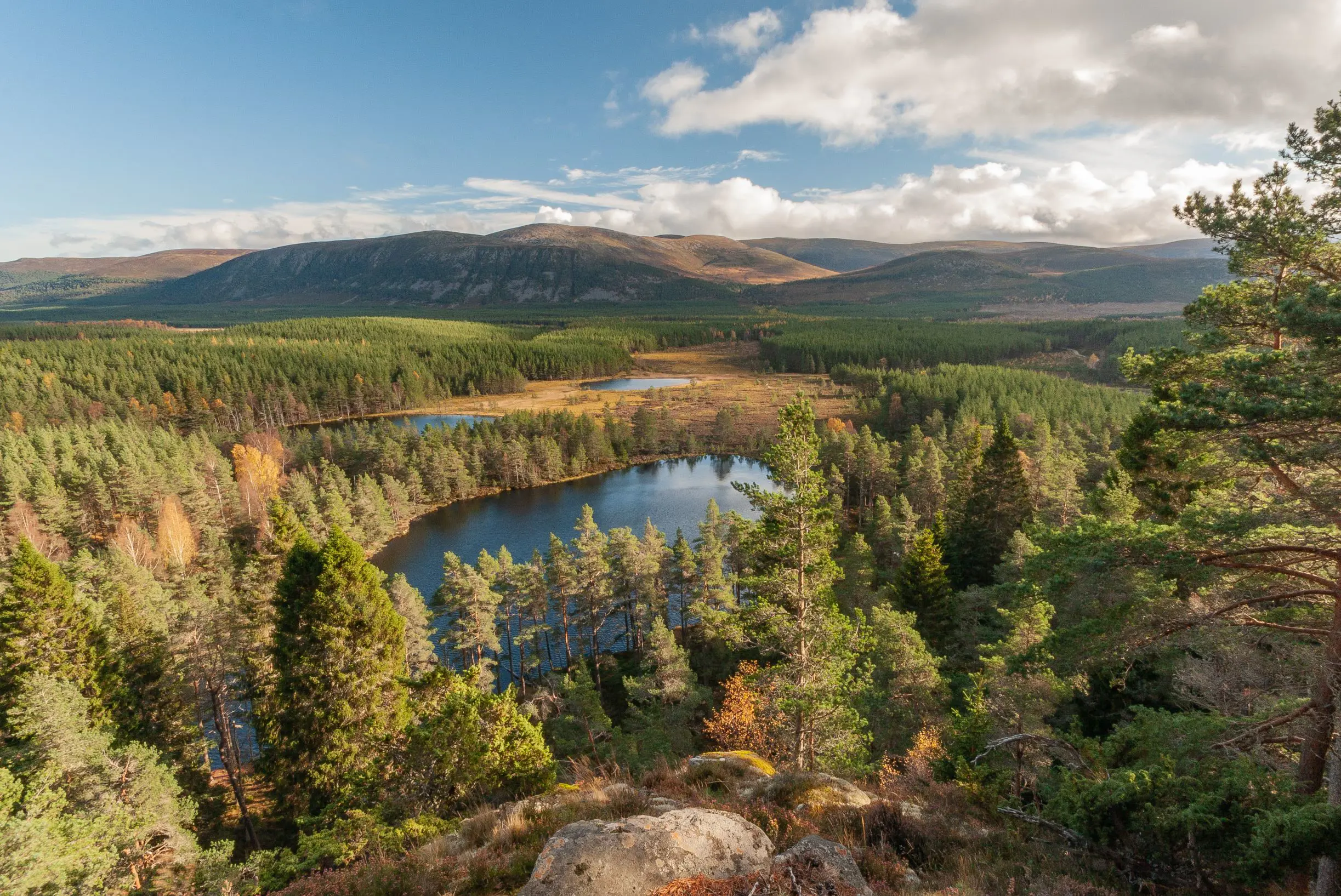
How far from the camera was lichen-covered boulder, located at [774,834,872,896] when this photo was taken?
26.7 feet

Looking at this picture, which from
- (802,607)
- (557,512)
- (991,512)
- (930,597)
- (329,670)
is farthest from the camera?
(557,512)

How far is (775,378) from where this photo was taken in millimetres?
198750

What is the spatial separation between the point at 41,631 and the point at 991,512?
56.5 metres

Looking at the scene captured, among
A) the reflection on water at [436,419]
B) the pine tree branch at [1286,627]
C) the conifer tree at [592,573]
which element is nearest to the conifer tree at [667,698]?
the conifer tree at [592,573]

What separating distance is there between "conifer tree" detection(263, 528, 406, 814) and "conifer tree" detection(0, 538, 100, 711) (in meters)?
7.83

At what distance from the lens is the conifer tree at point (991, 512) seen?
45.9 m

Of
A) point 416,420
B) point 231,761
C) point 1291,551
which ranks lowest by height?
point 231,761

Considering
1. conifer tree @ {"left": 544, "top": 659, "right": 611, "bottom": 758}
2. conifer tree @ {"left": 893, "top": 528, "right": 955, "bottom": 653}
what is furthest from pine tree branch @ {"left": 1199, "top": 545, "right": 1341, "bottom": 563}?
conifer tree @ {"left": 893, "top": 528, "right": 955, "bottom": 653}

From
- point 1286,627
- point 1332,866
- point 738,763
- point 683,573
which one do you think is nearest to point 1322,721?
point 1286,627

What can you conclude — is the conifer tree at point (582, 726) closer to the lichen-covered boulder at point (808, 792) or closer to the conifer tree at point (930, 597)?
the lichen-covered boulder at point (808, 792)

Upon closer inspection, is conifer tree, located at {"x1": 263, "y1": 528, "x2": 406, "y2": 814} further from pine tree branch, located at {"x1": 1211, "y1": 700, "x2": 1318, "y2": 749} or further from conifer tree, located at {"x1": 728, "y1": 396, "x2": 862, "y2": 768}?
pine tree branch, located at {"x1": 1211, "y1": 700, "x2": 1318, "y2": 749}

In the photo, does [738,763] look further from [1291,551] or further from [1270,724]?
[1291,551]

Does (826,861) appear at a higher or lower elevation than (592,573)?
higher

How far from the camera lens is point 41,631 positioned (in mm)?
24062
